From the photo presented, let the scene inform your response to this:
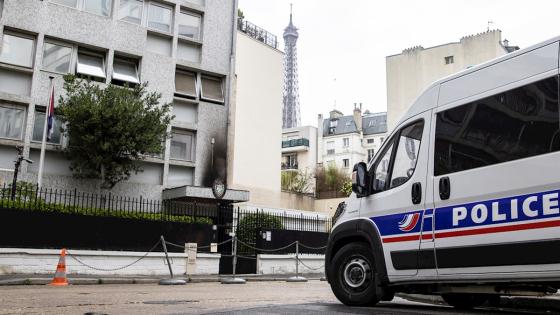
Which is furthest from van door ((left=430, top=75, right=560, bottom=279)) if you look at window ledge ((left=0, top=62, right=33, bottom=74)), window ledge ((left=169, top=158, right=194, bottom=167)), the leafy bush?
window ledge ((left=0, top=62, right=33, bottom=74))

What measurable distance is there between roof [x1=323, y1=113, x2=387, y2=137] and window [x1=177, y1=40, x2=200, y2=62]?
170 feet

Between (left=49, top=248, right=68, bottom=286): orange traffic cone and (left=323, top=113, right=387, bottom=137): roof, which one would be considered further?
(left=323, top=113, right=387, bottom=137): roof

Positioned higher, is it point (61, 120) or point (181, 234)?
point (61, 120)

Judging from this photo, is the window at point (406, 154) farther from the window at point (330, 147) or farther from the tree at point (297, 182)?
the window at point (330, 147)

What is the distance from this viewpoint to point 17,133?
20.8 meters

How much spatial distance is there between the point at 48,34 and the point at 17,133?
4.08 metres

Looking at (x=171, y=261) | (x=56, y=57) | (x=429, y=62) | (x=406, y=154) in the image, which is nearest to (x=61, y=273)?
(x=171, y=261)

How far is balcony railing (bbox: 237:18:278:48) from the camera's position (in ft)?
105

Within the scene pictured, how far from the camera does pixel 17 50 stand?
21.1 meters

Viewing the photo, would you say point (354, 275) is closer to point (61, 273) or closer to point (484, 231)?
point (484, 231)

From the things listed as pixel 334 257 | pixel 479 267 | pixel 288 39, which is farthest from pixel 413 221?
pixel 288 39

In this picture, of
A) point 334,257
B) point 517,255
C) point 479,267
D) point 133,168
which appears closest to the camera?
point 517,255

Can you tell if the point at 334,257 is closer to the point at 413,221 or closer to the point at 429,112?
the point at 413,221

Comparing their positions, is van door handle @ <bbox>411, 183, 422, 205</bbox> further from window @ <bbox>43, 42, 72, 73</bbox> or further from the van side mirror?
window @ <bbox>43, 42, 72, 73</bbox>
